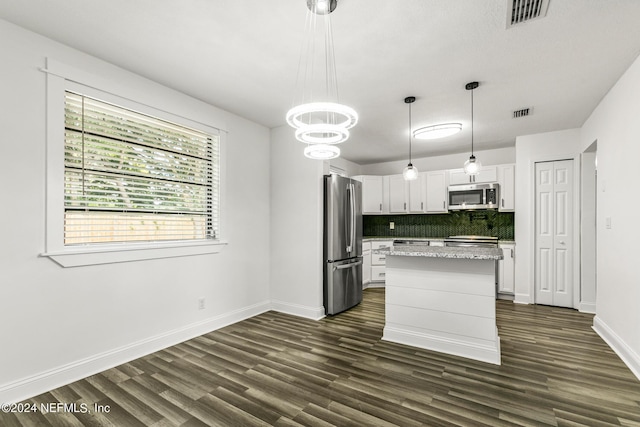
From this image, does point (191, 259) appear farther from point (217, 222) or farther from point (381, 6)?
point (381, 6)

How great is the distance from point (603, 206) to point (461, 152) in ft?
9.28

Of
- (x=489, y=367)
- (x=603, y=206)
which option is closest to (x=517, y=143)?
(x=603, y=206)

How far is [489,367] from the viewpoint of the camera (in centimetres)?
260

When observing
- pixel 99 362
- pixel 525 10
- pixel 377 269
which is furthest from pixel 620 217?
pixel 99 362

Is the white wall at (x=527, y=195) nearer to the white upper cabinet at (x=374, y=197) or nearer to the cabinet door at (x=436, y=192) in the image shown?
the cabinet door at (x=436, y=192)

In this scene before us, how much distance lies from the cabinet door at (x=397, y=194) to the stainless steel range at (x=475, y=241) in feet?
3.65

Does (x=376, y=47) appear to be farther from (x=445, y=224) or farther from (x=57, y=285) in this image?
(x=445, y=224)

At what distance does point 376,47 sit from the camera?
2395mm

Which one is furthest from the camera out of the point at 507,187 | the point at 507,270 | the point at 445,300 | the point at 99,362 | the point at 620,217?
the point at 507,187

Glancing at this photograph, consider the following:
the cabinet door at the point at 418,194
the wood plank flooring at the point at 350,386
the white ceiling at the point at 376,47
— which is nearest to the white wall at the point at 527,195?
the white ceiling at the point at 376,47

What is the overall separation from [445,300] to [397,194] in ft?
11.4

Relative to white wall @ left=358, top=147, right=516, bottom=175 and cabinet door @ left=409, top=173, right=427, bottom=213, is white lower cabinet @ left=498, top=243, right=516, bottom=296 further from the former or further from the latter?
white wall @ left=358, top=147, right=516, bottom=175

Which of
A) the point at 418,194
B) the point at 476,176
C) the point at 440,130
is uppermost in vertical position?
the point at 440,130

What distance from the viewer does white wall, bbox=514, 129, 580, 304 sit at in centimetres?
454
